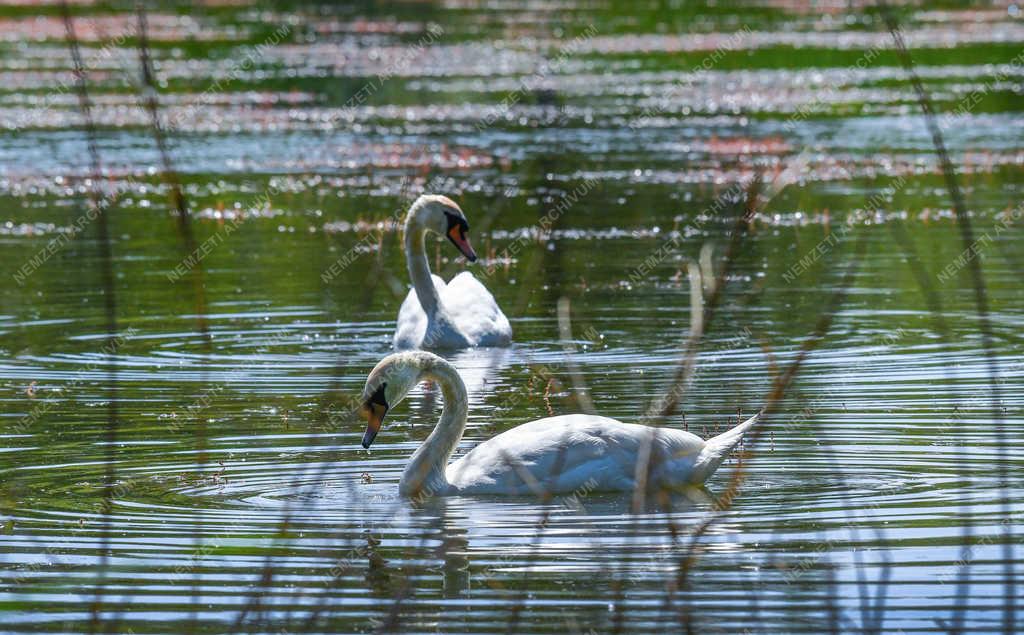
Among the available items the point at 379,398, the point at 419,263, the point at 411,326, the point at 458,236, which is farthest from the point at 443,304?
the point at 379,398

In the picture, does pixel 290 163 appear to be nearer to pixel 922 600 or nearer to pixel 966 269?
pixel 966 269

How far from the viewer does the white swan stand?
1471 cm

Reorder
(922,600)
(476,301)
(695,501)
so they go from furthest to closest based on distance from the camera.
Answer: (476,301)
(695,501)
(922,600)

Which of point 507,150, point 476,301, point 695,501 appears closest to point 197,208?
point 507,150

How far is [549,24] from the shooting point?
52312 mm

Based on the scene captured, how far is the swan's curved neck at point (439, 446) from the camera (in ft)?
30.9

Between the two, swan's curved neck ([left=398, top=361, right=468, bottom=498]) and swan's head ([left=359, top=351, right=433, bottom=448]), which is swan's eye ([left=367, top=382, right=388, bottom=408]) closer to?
swan's head ([left=359, top=351, right=433, bottom=448])

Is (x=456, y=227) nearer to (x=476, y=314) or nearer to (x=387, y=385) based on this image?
(x=476, y=314)

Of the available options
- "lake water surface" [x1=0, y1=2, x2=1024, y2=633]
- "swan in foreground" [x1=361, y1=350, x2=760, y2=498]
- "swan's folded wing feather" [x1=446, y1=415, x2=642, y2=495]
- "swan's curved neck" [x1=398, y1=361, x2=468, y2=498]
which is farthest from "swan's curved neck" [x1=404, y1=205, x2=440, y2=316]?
"swan's folded wing feather" [x1=446, y1=415, x2=642, y2=495]

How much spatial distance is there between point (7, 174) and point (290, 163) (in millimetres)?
4076

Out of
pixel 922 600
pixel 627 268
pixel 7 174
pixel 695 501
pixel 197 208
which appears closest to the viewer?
pixel 922 600

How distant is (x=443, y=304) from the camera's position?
15.3 meters

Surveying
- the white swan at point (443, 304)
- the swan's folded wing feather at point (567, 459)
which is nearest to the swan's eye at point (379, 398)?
the swan's folded wing feather at point (567, 459)

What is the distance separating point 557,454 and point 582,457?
0.53ft
